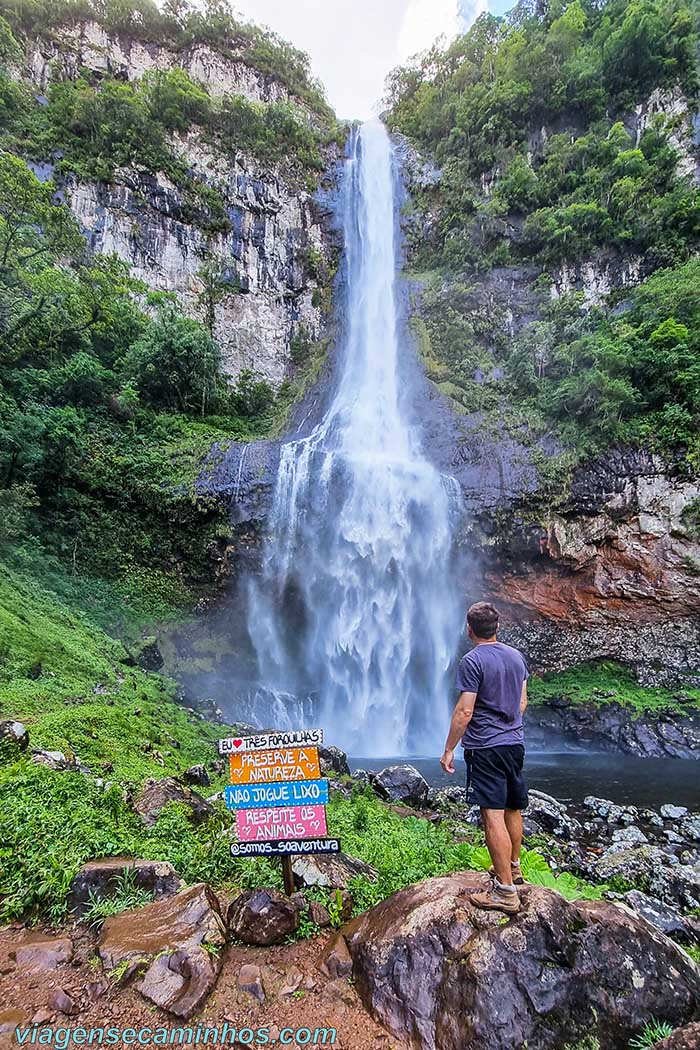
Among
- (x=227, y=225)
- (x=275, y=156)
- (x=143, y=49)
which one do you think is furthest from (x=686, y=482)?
(x=143, y=49)

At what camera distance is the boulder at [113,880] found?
9.43 ft

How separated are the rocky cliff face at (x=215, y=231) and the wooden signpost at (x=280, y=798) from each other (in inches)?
846

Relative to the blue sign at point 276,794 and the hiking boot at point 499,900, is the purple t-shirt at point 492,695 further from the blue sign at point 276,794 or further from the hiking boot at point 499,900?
the blue sign at point 276,794

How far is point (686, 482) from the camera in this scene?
15.1 meters

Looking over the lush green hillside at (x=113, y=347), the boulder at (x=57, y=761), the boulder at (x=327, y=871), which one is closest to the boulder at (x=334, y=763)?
the boulder at (x=57, y=761)

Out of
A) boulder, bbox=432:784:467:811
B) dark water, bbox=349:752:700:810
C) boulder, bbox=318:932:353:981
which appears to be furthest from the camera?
dark water, bbox=349:752:700:810

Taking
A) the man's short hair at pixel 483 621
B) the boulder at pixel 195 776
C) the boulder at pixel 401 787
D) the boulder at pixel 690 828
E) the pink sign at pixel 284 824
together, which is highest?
the man's short hair at pixel 483 621

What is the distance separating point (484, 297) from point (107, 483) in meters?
18.2

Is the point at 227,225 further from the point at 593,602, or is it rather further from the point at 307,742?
the point at 307,742

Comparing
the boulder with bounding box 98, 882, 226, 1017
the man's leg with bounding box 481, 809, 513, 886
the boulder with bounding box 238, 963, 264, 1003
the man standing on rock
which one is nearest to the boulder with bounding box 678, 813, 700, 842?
the man standing on rock

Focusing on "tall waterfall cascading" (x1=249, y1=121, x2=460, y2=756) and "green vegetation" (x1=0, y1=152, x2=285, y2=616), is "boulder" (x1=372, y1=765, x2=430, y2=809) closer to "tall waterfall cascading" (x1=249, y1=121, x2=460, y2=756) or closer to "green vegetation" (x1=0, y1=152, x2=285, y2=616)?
"tall waterfall cascading" (x1=249, y1=121, x2=460, y2=756)

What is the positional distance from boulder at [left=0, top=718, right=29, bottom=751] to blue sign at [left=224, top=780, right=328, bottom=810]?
2.78 metres

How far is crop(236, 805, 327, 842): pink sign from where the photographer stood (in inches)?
114

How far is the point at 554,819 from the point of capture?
6.95m
